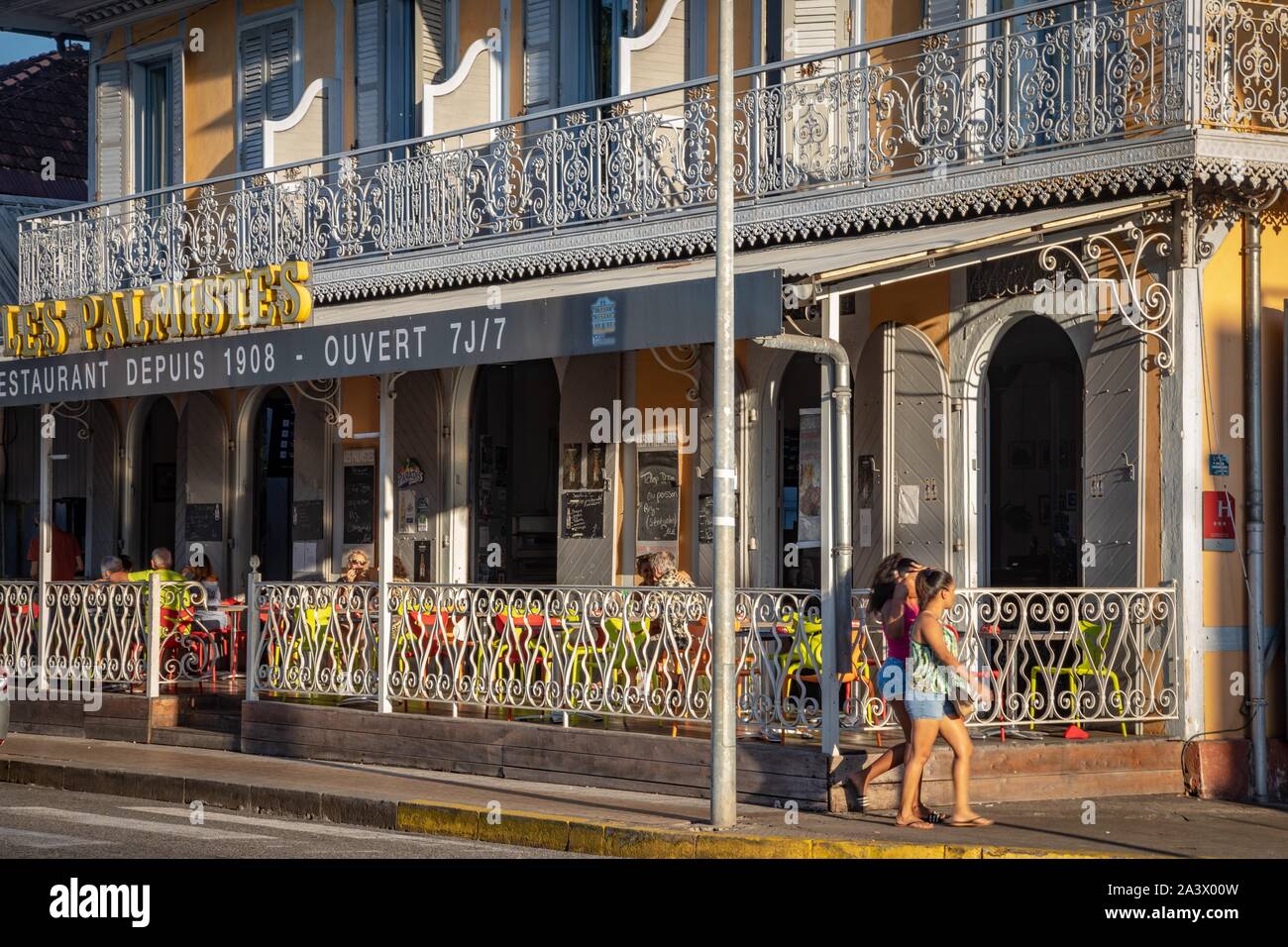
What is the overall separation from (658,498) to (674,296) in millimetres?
4573

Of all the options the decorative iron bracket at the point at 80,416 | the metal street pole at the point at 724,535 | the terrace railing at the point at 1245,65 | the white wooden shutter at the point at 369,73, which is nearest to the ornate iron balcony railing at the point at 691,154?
the terrace railing at the point at 1245,65

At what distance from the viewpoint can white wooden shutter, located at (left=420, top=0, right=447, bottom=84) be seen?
64.4 feet

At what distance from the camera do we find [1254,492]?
12906mm

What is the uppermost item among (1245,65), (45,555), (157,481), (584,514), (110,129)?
(110,129)

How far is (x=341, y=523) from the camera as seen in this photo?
786 inches

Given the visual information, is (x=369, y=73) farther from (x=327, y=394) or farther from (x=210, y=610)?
(x=210, y=610)

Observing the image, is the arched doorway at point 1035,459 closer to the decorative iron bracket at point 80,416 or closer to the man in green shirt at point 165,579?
the man in green shirt at point 165,579

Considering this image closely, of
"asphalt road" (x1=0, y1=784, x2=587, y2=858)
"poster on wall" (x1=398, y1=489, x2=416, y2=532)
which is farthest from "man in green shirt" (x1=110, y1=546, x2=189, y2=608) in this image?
"asphalt road" (x1=0, y1=784, x2=587, y2=858)

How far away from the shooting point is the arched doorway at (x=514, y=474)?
1884cm

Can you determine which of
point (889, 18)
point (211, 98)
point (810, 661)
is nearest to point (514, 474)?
point (889, 18)

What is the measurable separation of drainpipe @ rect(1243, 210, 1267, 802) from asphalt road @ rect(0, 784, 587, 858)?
495cm

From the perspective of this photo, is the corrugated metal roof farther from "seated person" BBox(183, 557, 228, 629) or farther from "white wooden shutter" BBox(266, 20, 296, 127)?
"seated person" BBox(183, 557, 228, 629)
